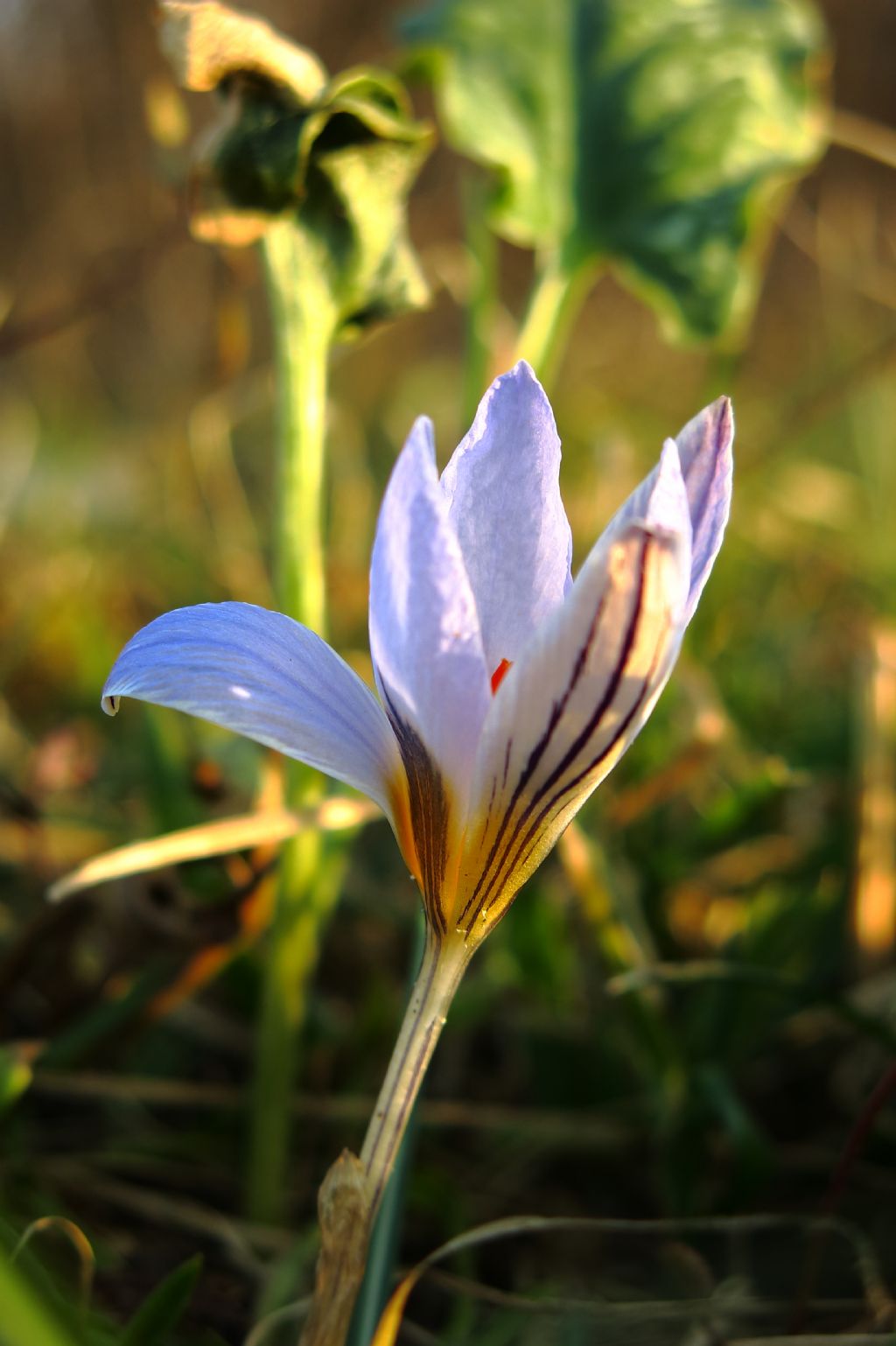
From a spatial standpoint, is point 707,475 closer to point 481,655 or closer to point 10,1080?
point 481,655

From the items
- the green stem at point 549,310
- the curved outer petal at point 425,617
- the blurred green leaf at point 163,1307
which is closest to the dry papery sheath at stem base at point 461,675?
the curved outer petal at point 425,617

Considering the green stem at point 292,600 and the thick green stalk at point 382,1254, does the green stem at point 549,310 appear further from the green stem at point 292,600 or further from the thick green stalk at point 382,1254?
the thick green stalk at point 382,1254

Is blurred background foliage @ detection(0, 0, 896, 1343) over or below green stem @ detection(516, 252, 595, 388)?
below

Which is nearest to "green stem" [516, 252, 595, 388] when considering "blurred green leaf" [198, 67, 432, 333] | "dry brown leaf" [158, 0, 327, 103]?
"blurred green leaf" [198, 67, 432, 333]

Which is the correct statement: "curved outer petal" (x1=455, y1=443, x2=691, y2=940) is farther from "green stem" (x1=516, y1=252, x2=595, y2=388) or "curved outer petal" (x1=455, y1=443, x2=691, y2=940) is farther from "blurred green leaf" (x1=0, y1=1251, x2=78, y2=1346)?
"green stem" (x1=516, y1=252, x2=595, y2=388)

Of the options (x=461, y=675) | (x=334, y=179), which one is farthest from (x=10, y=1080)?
(x=334, y=179)

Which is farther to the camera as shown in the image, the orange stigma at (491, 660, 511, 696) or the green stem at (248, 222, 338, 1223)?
the green stem at (248, 222, 338, 1223)
